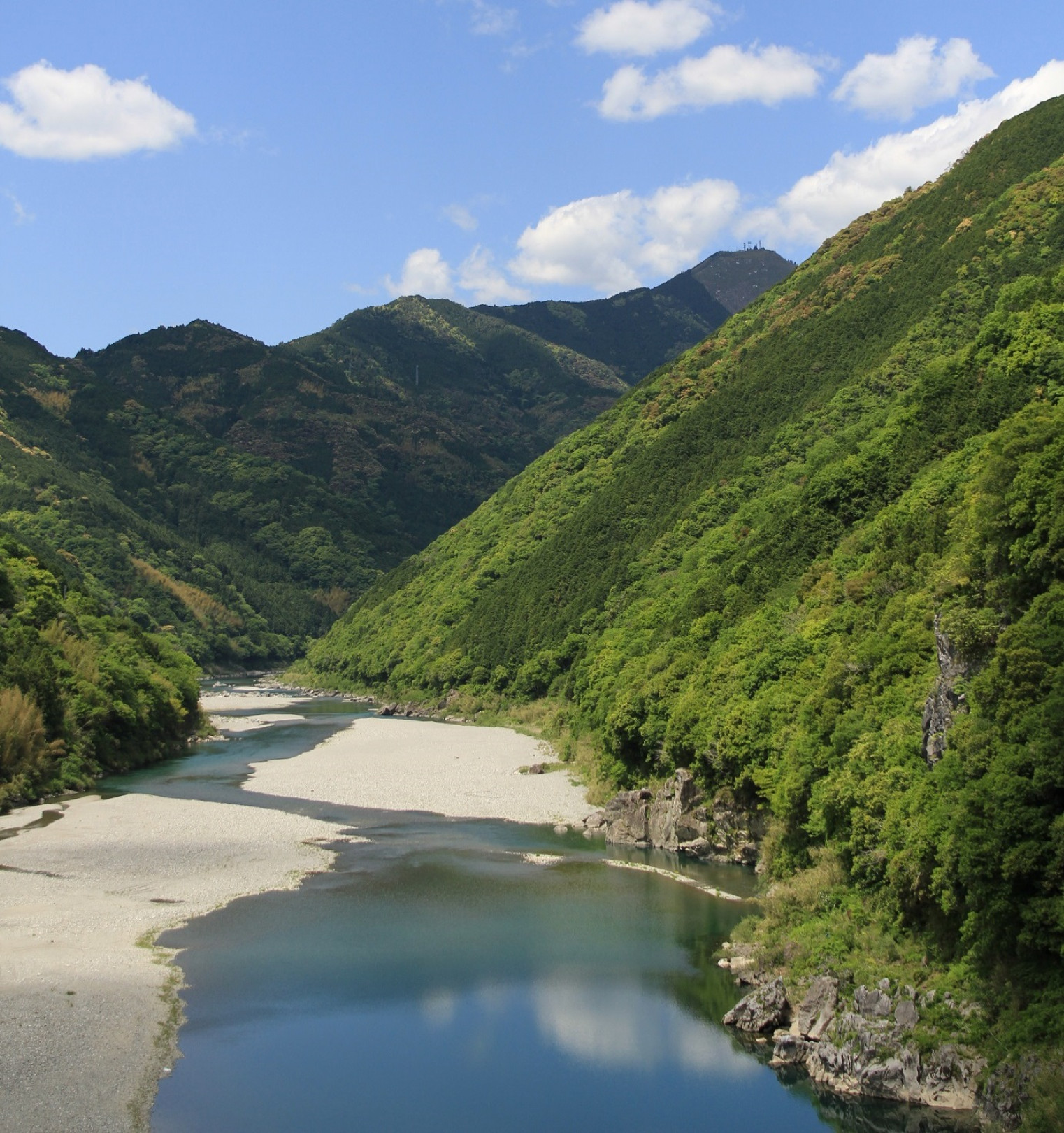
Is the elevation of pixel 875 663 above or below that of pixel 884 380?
below

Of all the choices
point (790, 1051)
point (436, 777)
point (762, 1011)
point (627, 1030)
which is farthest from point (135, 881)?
point (436, 777)

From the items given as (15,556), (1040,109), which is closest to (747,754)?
(15,556)

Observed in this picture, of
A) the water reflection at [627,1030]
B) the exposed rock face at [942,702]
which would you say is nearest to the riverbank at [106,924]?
the water reflection at [627,1030]

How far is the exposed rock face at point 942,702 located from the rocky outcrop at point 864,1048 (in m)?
8.13

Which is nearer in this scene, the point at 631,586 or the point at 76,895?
the point at 76,895

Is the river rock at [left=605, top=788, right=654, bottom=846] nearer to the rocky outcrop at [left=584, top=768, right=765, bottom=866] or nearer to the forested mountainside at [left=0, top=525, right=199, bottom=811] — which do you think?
the rocky outcrop at [left=584, top=768, right=765, bottom=866]

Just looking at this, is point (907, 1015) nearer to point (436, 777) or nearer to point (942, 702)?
point (942, 702)

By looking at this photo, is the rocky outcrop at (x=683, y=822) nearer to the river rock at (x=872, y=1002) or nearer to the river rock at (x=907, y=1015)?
the river rock at (x=872, y=1002)

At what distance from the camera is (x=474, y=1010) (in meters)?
37.7

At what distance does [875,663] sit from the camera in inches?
1897

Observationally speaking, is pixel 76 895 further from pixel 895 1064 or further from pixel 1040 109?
pixel 1040 109

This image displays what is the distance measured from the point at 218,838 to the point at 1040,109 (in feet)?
438

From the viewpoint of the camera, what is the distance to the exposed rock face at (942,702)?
36000 mm

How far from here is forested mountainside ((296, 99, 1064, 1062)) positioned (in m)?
31.6
